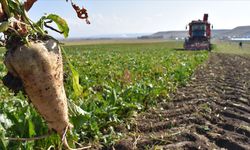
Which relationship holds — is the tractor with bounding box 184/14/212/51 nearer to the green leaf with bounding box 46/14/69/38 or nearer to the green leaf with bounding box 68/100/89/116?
the green leaf with bounding box 68/100/89/116

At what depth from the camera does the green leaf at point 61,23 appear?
2037 mm

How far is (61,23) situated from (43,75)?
30 cm

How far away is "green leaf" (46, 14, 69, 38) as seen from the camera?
2.04 meters

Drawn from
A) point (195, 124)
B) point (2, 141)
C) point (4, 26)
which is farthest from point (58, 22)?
point (195, 124)

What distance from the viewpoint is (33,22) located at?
1922 millimetres

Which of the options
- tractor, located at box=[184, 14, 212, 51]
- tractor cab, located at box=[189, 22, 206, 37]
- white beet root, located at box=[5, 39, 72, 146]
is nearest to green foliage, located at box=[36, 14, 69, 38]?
white beet root, located at box=[5, 39, 72, 146]

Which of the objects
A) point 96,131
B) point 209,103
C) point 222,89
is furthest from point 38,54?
point 222,89

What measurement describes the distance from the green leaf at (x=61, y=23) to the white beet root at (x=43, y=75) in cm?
11

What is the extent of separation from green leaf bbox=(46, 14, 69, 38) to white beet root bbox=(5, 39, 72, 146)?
0.36ft

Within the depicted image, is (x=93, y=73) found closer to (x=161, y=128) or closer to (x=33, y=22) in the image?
(x=161, y=128)

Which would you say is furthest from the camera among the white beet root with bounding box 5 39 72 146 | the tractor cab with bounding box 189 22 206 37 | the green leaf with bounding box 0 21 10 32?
the tractor cab with bounding box 189 22 206 37

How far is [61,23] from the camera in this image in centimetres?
207

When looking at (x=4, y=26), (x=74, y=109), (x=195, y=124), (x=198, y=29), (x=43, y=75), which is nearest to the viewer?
(x=4, y=26)

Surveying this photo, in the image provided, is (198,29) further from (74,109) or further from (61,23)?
(61,23)
